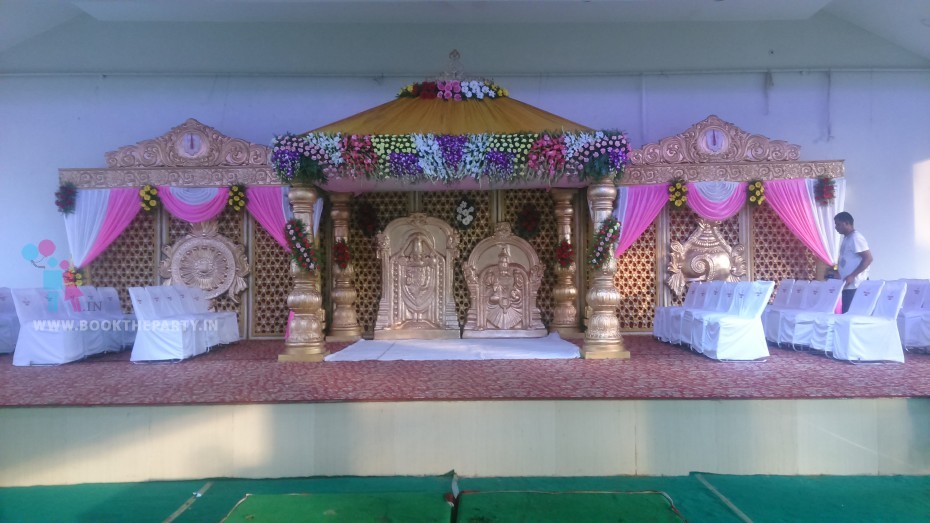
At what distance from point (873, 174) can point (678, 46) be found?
12.8ft

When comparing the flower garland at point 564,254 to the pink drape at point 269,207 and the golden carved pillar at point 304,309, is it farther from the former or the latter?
the pink drape at point 269,207

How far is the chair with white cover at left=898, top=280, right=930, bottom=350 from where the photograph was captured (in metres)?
6.93

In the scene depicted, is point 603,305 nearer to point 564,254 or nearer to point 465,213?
point 564,254

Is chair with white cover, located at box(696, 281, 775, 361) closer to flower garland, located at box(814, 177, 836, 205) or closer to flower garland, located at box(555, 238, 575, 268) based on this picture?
flower garland, located at box(555, 238, 575, 268)

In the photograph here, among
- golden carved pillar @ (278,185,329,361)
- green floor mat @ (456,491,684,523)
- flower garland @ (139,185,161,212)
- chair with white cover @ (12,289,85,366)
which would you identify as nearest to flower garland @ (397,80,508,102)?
golden carved pillar @ (278,185,329,361)

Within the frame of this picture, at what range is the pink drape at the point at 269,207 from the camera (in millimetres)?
8516

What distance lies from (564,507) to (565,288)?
6.40 m

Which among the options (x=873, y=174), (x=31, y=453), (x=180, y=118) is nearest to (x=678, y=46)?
(x=873, y=174)

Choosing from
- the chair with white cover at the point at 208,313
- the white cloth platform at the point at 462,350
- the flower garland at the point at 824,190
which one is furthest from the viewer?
the flower garland at the point at 824,190

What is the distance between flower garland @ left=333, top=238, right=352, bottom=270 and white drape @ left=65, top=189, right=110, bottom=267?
11.6ft

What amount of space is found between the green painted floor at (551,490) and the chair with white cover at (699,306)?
334cm

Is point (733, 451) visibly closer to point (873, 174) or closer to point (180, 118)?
Result: point (873, 174)

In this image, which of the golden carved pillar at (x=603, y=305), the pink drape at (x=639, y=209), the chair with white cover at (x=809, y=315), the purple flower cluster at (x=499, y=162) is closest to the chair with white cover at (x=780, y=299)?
the chair with white cover at (x=809, y=315)

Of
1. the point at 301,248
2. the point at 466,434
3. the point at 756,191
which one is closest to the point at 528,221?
the point at 756,191
